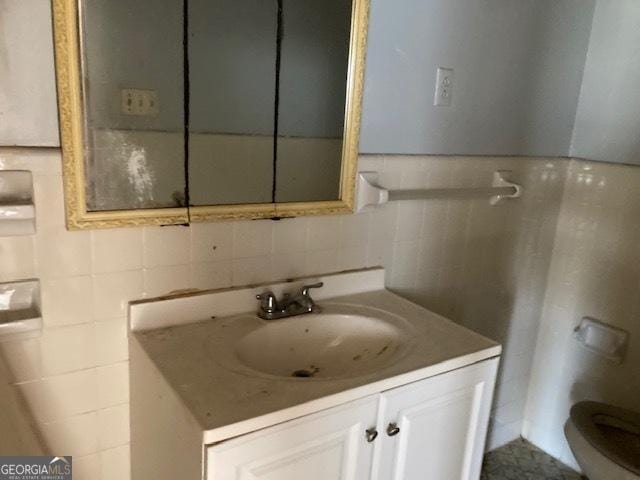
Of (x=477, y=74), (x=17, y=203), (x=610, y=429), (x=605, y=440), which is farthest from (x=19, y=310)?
(x=610, y=429)

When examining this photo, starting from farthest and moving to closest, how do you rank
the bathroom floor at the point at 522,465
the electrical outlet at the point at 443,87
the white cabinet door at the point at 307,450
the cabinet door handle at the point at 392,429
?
the bathroom floor at the point at 522,465, the electrical outlet at the point at 443,87, the cabinet door handle at the point at 392,429, the white cabinet door at the point at 307,450

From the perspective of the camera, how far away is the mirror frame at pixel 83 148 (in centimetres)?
100

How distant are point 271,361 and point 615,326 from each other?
127cm

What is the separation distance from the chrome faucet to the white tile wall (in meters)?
0.07

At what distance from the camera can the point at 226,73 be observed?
1.23 metres

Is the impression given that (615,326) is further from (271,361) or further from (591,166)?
(271,361)

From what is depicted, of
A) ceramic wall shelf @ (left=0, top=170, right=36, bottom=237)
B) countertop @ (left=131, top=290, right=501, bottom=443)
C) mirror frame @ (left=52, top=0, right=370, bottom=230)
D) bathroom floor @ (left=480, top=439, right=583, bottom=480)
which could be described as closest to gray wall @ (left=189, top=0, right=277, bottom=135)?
mirror frame @ (left=52, top=0, right=370, bottom=230)

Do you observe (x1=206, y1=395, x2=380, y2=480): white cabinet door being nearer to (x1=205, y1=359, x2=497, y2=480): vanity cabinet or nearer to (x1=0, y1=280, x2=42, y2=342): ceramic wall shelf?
(x1=205, y1=359, x2=497, y2=480): vanity cabinet

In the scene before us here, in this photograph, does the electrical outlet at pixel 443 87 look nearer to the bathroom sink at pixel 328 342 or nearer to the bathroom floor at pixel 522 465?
the bathroom sink at pixel 328 342

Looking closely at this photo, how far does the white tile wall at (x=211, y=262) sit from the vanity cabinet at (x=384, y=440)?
1.49 feet

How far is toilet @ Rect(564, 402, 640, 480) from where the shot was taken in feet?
4.61

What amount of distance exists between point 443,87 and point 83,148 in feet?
3.25

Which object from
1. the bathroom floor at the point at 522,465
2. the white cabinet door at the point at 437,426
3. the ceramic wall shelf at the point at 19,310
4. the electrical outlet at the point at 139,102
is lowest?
the bathroom floor at the point at 522,465

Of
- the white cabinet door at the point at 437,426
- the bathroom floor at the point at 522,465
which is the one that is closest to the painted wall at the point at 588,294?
the bathroom floor at the point at 522,465
